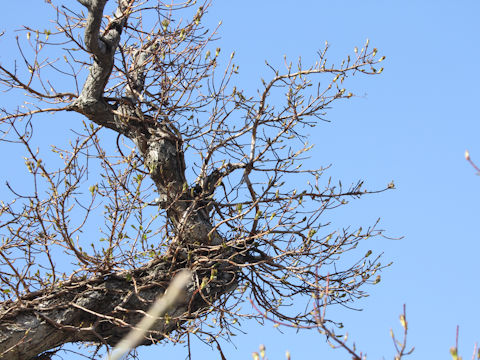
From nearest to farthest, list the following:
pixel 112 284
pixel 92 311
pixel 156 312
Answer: pixel 156 312 → pixel 92 311 → pixel 112 284

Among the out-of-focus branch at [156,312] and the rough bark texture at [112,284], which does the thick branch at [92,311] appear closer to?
the rough bark texture at [112,284]

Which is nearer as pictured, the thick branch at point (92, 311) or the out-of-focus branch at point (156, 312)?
the out-of-focus branch at point (156, 312)

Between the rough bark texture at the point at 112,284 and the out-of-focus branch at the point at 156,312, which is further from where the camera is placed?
the rough bark texture at the point at 112,284

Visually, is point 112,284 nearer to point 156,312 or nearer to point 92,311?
point 92,311

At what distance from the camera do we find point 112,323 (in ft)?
19.8

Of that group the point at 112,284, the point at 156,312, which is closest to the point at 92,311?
the point at 112,284

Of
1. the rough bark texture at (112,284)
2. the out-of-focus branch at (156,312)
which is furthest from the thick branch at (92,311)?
the out-of-focus branch at (156,312)

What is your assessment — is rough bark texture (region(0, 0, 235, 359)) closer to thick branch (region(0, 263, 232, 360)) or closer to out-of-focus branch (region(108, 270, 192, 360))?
thick branch (region(0, 263, 232, 360))

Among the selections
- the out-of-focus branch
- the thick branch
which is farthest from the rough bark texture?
the out-of-focus branch

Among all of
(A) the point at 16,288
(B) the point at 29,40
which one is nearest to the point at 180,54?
(B) the point at 29,40

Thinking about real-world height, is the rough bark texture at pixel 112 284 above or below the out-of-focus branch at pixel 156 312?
above

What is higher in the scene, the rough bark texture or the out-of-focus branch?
the rough bark texture

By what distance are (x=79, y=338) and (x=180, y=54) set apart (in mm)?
3357

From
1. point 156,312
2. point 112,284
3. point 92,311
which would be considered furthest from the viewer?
point 112,284
